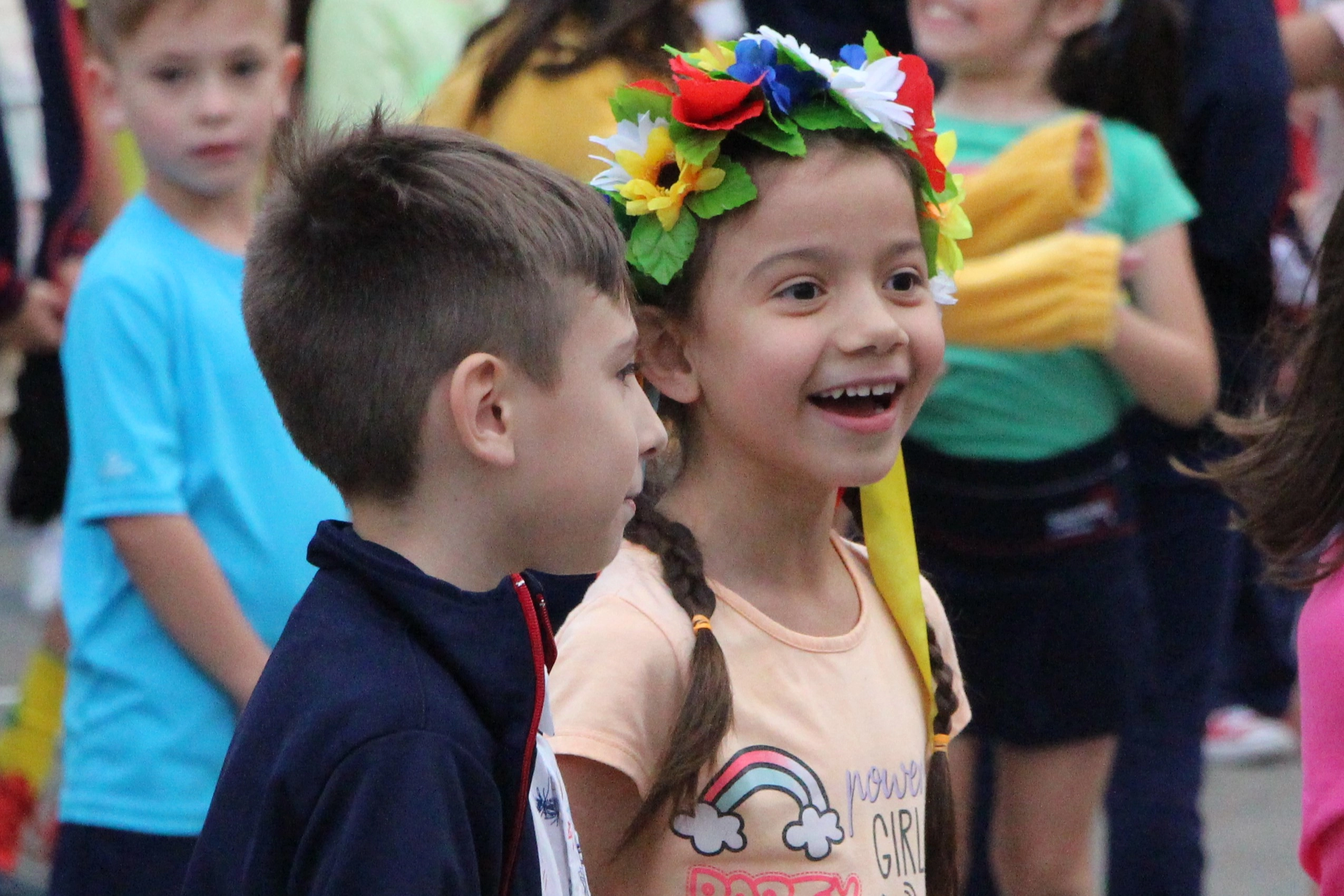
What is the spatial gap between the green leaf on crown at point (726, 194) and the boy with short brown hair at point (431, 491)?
30 cm

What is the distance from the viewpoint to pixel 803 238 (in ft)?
6.67

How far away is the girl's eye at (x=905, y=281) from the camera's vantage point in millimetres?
2096

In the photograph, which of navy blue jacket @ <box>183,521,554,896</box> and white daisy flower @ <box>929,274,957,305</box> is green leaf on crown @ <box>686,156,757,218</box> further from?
navy blue jacket @ <box>183,521,554,896</box>

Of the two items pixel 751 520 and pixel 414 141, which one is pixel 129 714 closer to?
pixel 751 520

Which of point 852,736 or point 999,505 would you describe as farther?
point 999,505

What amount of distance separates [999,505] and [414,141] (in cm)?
178

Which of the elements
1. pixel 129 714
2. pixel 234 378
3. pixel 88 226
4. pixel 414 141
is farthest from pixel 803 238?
pixel 88 226

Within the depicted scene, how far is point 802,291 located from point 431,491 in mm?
610

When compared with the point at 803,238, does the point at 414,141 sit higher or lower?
higher

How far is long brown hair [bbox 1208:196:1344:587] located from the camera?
221 cm

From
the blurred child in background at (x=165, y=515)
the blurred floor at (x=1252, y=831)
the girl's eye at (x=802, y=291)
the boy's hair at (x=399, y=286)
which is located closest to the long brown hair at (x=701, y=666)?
the girl's eye at (x=802, y=291)

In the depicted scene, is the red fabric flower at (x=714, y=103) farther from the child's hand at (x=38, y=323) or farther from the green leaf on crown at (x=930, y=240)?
the child's hand at (x=38, y=323)

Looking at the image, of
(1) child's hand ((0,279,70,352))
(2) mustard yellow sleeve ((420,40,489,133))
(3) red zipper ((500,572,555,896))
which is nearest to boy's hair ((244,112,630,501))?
(3) red zipper ((500,572,555,896))

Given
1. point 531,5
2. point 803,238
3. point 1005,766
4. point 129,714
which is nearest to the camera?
point 803,238
